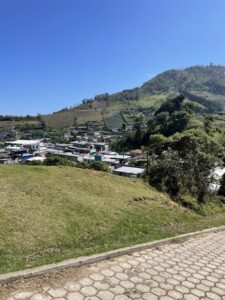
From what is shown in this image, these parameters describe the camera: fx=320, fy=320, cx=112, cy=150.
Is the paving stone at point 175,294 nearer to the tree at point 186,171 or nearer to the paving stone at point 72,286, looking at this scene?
the paving stone at point 72,286

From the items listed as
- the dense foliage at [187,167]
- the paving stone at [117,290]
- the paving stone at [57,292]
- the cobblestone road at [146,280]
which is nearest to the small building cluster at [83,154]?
the dense foliage at [187,167]

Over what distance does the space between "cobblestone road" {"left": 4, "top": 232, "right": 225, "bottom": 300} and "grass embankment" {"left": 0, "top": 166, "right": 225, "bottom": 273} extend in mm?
671

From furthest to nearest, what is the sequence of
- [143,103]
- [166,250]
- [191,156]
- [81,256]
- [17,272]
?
[143,103], [191,156], [166,250], [81,256], [17,272]

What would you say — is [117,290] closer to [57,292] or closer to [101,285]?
[101,285]

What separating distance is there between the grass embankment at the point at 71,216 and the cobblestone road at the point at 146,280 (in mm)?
671

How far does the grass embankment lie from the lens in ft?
19.3

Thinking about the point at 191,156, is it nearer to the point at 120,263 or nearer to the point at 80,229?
the point at 80,229

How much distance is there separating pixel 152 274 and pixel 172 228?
3956 mm

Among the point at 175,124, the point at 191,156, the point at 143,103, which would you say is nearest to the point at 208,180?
the point at 191,156

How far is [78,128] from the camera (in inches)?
5477

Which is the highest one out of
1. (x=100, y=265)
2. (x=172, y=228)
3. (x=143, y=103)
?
(x=143, y=103)

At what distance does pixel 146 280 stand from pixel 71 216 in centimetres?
295

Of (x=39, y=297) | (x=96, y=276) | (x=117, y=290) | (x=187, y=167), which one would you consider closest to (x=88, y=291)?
(x=117, y=290)

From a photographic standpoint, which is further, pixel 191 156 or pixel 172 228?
pixel 191 156
